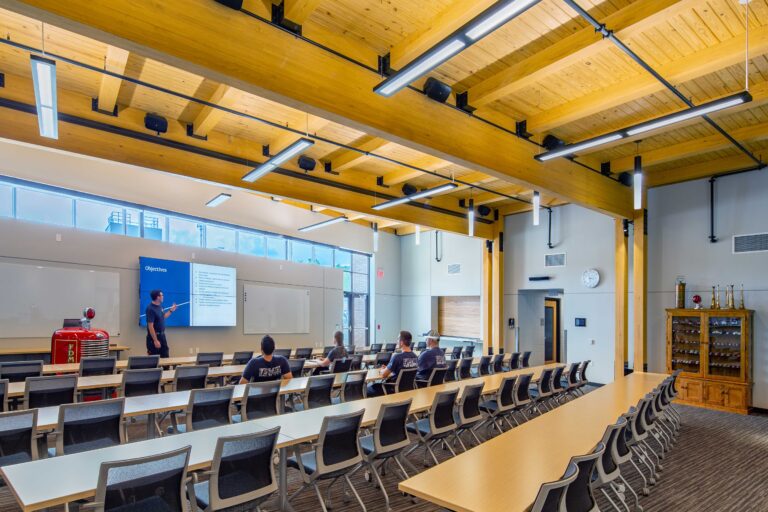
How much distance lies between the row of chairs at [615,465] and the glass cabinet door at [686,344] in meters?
2.77

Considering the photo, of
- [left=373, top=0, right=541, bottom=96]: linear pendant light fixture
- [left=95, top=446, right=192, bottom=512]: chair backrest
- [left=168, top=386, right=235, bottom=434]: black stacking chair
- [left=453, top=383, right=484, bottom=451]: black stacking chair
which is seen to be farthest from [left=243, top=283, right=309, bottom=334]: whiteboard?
[left=95, top=446, right=192, bottom=512]: chair backrest

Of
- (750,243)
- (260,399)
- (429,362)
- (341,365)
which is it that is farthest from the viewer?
(750,243)

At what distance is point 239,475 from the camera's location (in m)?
2.82

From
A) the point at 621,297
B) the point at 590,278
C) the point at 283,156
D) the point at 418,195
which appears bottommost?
the point at 621,297

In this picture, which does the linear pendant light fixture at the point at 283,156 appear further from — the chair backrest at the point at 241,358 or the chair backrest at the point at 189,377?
the chair backrest at the point at 241,358

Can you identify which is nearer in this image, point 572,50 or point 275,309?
point 572,50

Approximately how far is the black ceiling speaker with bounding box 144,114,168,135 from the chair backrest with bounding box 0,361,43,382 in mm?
3489

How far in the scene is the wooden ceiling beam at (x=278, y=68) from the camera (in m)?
3.26

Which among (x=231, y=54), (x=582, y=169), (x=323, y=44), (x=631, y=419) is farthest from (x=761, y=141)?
(x=231, y=54)

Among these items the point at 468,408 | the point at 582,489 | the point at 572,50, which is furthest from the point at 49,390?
the point at 572,50

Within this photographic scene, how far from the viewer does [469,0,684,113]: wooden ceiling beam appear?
3.99 m

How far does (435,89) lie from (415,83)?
0.81 feet

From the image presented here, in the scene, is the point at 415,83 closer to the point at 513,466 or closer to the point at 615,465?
the point at 513,466

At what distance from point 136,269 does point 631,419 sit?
920cm
